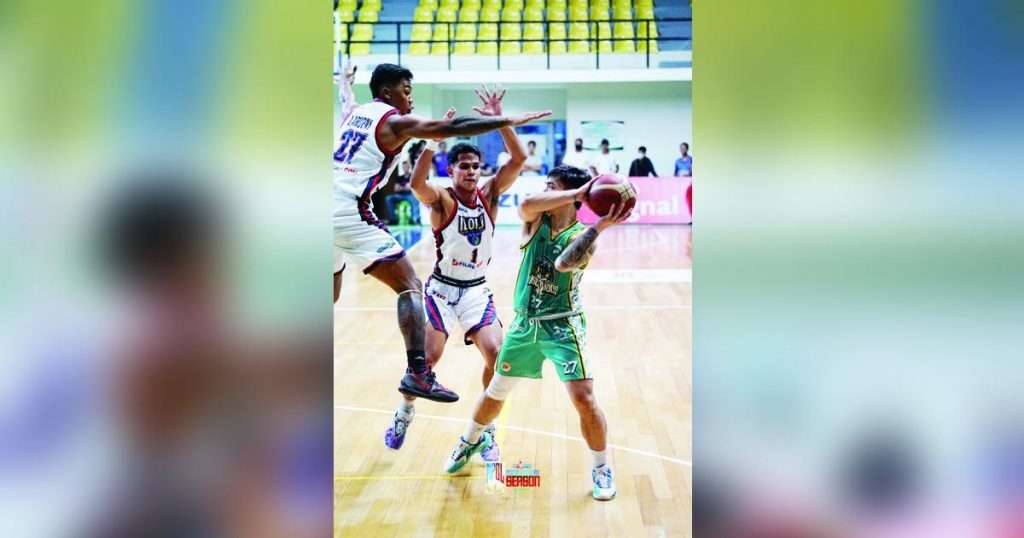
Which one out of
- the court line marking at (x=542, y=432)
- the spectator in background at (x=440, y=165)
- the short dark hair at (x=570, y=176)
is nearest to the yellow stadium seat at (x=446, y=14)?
the spectator in background at (x=440, y=165)

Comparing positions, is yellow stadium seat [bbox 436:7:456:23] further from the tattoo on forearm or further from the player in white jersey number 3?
the tattoo on forearm

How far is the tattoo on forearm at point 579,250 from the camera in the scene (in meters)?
3.97

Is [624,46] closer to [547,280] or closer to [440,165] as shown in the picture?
[440,165]

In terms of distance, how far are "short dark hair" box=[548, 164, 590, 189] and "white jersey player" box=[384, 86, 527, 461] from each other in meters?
0.59

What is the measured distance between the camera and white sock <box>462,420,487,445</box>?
190 inches

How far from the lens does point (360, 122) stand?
392 cm

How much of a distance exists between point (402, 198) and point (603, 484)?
13658 mm

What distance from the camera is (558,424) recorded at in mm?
5992

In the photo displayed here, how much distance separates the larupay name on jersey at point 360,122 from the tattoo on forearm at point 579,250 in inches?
38.0

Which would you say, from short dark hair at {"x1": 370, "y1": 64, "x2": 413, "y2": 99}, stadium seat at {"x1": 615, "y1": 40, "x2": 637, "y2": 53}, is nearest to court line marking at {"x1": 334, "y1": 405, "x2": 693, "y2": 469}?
short dark hair at {"x1": 370, "y1": 64, "x2": 413, "y2": 99}
